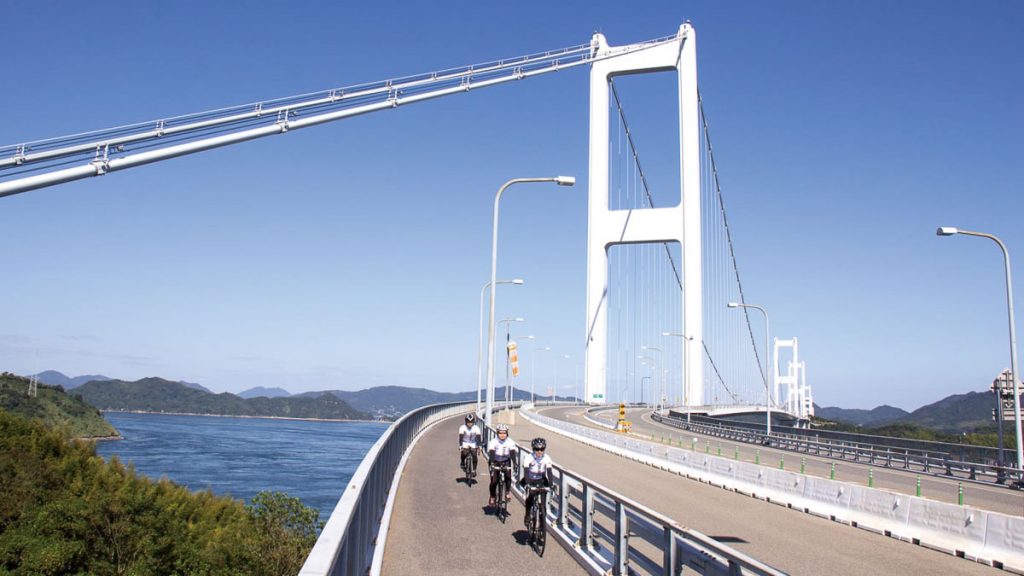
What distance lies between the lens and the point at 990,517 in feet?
41.4

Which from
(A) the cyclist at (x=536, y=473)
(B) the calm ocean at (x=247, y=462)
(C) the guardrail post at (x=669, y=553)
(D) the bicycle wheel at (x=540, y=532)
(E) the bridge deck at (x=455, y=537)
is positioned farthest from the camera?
(B) the calm ocean at (x=247, y=462)

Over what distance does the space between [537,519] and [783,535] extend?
527 cm

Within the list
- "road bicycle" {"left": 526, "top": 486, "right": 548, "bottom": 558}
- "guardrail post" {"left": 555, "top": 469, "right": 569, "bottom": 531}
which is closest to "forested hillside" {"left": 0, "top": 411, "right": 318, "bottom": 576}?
"guardrail post" {"left": 555, "top": 469, "right": 569, "bottom": 531}

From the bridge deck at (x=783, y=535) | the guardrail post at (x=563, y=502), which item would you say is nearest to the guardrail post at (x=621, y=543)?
the bridge deck at (x=783, y=535)

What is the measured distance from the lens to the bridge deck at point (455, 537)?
10.2 metres

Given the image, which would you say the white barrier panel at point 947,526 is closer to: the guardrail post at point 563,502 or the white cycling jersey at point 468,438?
the guardrail post at point 563,502

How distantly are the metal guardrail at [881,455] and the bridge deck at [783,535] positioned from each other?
40.5ft

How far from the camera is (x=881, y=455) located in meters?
36.4

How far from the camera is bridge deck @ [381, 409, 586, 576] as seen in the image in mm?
10242

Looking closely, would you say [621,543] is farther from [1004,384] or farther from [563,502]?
[1004,384]

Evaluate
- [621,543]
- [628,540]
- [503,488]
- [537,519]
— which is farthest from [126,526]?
[621,543]

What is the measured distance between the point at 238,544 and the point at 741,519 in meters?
28.8

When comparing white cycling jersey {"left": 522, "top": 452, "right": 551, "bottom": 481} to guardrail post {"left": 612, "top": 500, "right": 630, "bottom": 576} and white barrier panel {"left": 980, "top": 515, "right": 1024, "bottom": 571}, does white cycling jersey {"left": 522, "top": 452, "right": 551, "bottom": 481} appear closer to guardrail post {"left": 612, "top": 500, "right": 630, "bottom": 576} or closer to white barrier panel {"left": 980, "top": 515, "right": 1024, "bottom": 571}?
guardrail post {"left": 612, "top": 500, "right": 630, "bottom": 576}

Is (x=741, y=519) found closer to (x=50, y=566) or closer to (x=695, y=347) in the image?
(x=50, y=566)
